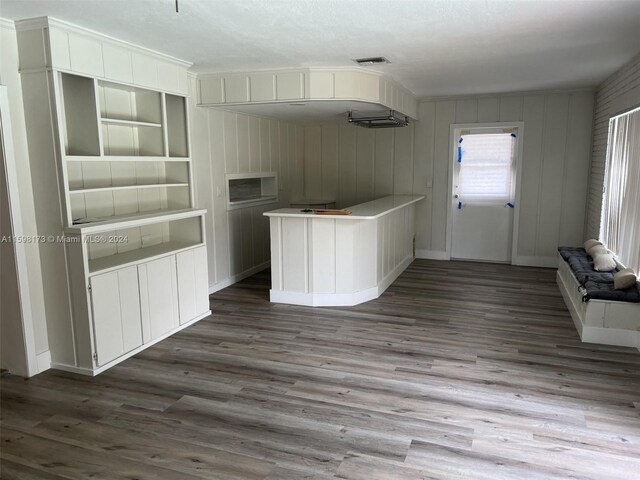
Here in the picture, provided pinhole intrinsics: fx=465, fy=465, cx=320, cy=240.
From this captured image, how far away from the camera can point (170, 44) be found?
12.1 feet

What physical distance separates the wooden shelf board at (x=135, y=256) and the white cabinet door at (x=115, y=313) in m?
0.07

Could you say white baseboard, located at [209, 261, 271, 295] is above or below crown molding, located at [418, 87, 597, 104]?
below

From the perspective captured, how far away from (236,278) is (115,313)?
2.43 m

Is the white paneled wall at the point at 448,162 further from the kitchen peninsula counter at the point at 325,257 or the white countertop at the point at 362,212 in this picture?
the kitchen peninsula counter at the point at 325,257

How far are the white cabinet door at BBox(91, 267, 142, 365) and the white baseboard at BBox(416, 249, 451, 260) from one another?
4.69 meters

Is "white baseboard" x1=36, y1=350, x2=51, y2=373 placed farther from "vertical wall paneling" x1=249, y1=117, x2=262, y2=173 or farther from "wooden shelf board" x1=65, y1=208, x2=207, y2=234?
"vertical wall paneling" x1=249, y1=117, x2=262, y2=173

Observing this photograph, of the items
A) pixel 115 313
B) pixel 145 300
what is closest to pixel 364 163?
pixel 145 300

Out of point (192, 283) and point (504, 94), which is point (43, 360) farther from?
point (504, 94)

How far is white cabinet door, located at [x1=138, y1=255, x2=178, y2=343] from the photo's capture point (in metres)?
3.79

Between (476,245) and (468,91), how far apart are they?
88.7 inches

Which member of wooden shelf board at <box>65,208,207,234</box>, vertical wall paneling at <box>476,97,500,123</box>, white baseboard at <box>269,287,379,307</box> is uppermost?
vertical wall paneling at <box>476,97,500,123</box>

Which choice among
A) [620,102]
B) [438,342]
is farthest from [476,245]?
[438,342]

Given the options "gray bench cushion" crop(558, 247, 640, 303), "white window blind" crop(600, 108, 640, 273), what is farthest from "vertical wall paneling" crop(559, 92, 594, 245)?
"gray bench cushion" crop(558, 247, 640, 303)

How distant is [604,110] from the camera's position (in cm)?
549
